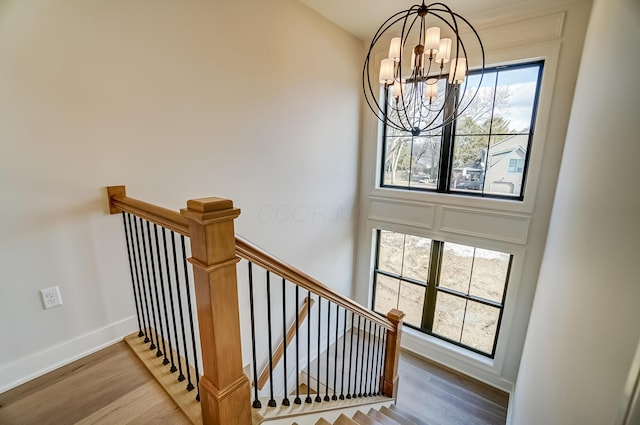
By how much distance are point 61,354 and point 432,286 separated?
384cm

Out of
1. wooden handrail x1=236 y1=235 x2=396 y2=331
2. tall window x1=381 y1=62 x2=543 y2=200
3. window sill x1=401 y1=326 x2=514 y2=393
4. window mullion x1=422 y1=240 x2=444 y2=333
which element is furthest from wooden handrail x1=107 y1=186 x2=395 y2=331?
window sill x1=401 y1=326 x2=514 y2=393

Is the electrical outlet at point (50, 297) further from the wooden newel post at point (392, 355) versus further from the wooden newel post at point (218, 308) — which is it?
the wooden newel post at point (392, 355)

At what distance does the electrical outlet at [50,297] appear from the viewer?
1537 millimetres

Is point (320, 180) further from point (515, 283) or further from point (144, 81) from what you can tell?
point (515, 283)

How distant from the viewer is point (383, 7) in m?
2.85

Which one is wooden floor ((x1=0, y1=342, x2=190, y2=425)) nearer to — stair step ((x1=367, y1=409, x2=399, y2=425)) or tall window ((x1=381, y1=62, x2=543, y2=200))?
stair step ((x1=367, y1=409, x2=399, y2=425))

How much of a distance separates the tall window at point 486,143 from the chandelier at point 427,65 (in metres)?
0.18

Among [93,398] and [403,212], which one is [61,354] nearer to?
[93,398]

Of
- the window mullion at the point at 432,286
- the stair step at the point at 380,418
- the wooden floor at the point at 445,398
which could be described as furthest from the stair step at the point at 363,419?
the window mullion at the point at 432,286

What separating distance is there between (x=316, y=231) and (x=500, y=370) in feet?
9.33

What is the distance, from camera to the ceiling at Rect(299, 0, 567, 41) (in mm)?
2719

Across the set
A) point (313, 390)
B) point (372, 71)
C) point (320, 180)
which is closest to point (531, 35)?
point (372, 71)

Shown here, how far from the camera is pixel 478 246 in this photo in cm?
338

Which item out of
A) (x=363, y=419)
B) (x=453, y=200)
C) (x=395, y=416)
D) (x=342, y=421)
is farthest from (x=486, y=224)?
(x=342, y=421)
